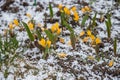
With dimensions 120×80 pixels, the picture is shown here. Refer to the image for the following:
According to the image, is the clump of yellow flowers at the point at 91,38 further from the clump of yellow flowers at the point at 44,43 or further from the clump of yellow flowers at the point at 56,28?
the clump of yellow flowers at the point at 44,43

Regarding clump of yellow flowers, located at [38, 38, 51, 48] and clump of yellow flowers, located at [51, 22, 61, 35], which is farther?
clump of yellow flowers, located at [51, 22, 61, 35]

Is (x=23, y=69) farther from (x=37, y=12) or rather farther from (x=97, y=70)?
(x=37, y=12)

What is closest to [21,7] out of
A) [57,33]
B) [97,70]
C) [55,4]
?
[55,4]

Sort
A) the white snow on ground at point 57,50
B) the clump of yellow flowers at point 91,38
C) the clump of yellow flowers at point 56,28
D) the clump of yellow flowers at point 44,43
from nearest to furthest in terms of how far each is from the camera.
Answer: the white snow on ground at point 57,50
the clump of yellow flowers at point 44,43
the clump of yellow flowers at point 91,38
the clump of yellow flowers at point 56,28

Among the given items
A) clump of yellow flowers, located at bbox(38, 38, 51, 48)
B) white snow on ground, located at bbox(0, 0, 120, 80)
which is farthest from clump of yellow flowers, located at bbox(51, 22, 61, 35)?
clump of yellow flowers, located at bbox(38, 38, 51, 48)

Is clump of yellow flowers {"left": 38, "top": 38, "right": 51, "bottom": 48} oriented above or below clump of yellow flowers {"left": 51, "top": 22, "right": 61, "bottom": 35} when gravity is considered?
below

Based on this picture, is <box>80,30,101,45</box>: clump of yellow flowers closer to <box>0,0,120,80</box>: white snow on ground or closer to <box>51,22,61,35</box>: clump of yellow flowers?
<box>0,0,120,80</box>: white snow on ground

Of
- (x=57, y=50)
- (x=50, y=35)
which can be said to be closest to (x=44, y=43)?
(x=50, y=35)

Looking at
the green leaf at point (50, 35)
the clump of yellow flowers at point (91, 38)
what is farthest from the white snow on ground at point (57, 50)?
the green leaf at point (50, 35)

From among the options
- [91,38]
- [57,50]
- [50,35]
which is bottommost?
[57,50]

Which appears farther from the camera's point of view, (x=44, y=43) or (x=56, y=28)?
(x=56, y=28)

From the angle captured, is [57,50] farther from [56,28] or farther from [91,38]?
[91,38]
